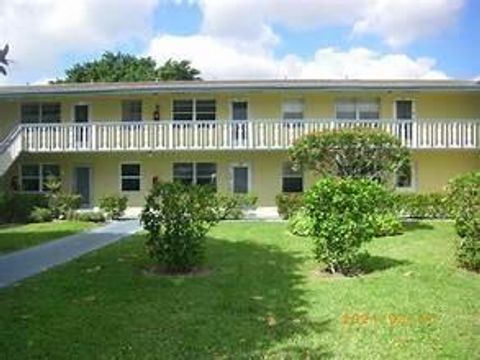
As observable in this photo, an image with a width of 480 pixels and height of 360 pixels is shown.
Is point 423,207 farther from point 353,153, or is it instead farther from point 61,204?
point 61,204

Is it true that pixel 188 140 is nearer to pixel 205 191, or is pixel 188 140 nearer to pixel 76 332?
pixel 205 191

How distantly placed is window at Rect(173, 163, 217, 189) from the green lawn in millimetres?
17068

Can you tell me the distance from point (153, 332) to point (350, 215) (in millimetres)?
5671

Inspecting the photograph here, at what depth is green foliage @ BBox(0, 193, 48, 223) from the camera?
95.1ft

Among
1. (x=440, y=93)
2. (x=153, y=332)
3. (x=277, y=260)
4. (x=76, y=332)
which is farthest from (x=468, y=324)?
(x=440, y=93)

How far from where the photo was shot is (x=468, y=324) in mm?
9586

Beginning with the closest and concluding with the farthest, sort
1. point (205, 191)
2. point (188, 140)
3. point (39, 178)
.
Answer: point (205, 191) → point (188, 140) → point (39, 178)

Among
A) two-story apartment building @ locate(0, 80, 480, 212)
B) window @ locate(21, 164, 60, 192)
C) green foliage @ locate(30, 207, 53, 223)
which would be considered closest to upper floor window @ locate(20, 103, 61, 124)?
two-story apartment building @ locate(0, 80, 480, 212)

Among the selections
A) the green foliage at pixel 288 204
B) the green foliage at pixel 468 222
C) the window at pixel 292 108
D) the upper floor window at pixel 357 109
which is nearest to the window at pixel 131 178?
the window at pixel 292 108

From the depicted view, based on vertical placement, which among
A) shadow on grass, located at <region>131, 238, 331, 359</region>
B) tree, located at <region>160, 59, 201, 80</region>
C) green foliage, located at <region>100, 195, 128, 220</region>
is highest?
tree, located at <region>160, 59, 201, 80</region>

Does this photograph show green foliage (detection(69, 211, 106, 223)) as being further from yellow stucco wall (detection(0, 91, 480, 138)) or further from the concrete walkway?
yellow stucco wall (detection(0, 91, 480, 138))

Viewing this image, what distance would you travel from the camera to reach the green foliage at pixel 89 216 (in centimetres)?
2809

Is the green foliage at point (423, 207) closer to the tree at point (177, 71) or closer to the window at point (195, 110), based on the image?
the window at point (195, 110)

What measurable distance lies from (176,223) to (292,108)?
786 inches
